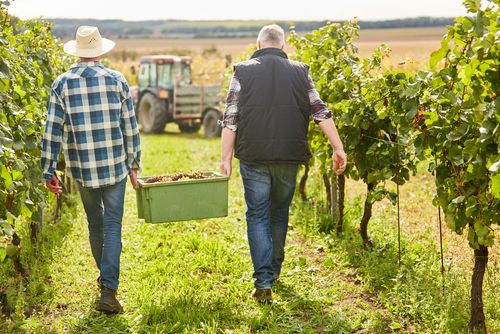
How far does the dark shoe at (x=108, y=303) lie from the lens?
439 centimetres

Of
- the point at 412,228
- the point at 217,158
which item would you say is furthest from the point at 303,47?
the point at 217,158

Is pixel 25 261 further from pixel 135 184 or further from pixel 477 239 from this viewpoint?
pixel 477 239

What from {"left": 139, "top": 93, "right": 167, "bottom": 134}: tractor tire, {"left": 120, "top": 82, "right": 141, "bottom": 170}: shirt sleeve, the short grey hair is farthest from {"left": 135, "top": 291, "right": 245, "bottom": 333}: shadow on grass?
{"left": 139, "top": 93, "right": 167, "bottom": 134}: tractor tire

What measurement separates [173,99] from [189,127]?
111 centimetres

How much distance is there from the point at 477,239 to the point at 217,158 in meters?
8.04

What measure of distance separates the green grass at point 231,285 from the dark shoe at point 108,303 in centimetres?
6

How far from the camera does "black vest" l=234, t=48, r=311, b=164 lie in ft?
14.5

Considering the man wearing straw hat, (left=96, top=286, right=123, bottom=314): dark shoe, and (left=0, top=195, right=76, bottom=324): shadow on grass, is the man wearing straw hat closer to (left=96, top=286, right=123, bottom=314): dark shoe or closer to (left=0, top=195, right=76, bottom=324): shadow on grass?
(left=96, top=286, right=123, bottom=314): dark shoe

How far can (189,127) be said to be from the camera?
1775 cm

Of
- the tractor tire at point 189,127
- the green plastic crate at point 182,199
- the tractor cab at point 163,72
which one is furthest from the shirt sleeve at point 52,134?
the tractor tire at point 189,127

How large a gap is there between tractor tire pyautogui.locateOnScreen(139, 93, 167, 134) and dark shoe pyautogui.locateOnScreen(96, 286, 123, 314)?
12459 mm

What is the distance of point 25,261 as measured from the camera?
18.1 ft

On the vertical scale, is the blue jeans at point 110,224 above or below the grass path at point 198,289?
above

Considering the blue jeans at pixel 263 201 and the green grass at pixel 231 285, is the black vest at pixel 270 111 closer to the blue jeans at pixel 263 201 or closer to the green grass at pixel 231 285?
the blue jeans at pixel 263 201
